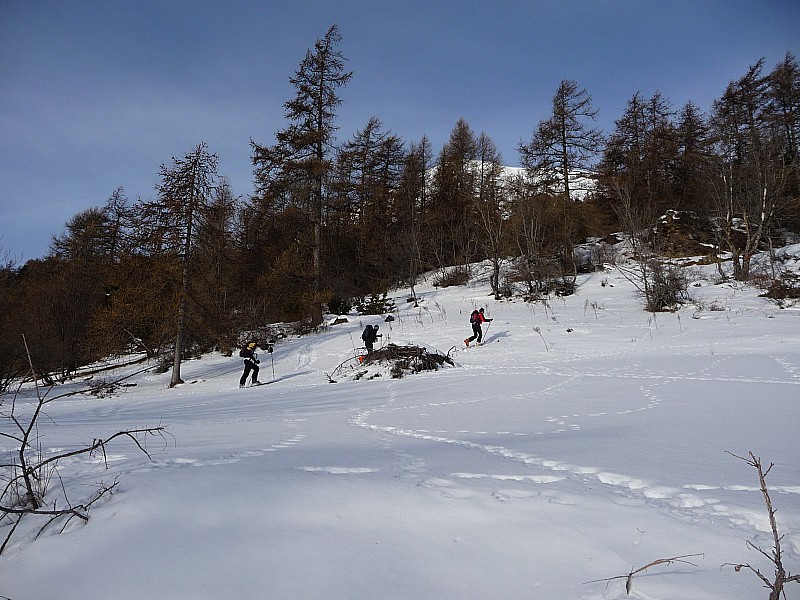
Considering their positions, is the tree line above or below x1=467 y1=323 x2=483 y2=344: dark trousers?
above

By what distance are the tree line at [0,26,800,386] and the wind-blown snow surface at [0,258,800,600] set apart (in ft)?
42.3

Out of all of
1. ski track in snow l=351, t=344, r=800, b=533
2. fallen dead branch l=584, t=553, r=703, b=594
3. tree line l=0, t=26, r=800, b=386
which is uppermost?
tree line l=0, t=26, r=800, b=386

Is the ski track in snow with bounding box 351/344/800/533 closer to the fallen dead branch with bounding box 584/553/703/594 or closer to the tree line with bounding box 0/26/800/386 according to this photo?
the fallen dead branch with bounding box 584/553/703/594

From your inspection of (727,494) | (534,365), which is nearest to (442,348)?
(534,365)

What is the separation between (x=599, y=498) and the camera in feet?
8.79

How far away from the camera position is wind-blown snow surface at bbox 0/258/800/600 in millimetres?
1832

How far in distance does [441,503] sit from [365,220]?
96.8 ft

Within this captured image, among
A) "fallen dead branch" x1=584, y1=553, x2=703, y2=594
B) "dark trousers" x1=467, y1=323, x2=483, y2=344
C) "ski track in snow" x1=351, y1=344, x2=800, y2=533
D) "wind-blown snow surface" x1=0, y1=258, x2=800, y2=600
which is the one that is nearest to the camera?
"fallen dead branch" x1=584, y1=553, x2=703, y2=594

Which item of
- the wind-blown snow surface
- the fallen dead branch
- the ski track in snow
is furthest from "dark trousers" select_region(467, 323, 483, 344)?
the fallen dead branch

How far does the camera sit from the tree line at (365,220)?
17812 mm

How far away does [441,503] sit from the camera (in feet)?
8.51

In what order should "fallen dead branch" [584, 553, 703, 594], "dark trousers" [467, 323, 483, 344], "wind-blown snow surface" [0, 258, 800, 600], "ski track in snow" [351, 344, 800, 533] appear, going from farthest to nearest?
"dark trousers" [467, 323, 483, 344] < "ski track in snow" [351, 344, 800, 533] < "wind-blown snow surface" [0, 258, 800, 600] < "fallen dead branch" [584, 553, 703, 594]

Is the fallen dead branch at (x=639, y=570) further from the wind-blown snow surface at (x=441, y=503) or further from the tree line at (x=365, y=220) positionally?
the tree line at (x=365, y=220)

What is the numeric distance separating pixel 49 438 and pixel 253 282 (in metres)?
21.7
